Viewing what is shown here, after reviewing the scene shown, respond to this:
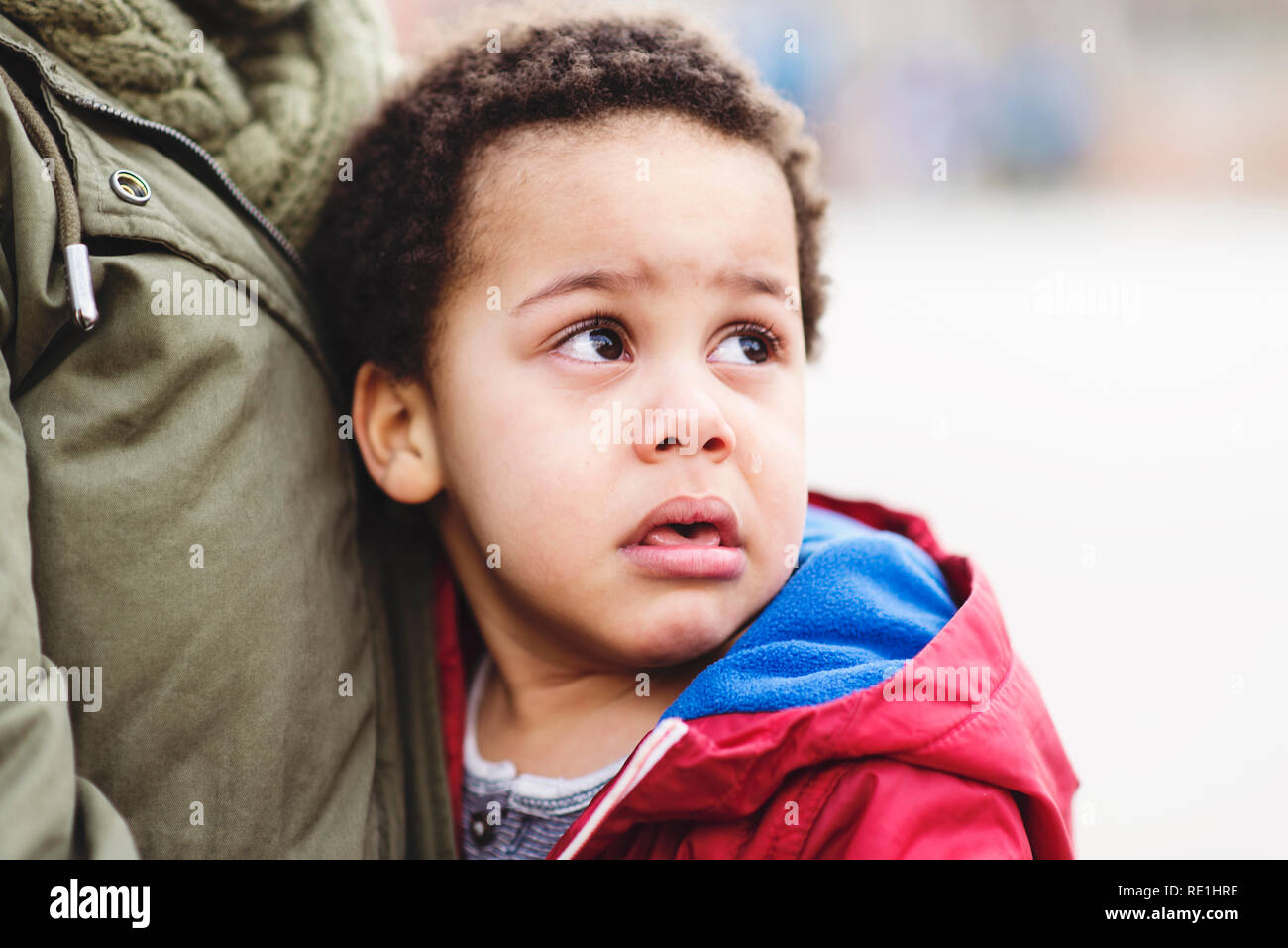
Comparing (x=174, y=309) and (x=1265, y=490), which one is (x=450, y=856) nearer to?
(x=174, y=309)

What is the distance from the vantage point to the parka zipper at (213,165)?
1258mm

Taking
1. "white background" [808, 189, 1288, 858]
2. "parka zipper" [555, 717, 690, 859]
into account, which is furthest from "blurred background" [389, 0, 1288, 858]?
"parka zipper" [555, 717, 690, 859]

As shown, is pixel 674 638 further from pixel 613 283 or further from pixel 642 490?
pixel 613 283

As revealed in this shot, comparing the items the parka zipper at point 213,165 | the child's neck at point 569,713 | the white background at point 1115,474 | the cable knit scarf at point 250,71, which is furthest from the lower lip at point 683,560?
the cable knit scarf at point 250,71

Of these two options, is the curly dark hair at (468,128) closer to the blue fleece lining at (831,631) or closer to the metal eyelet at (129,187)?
the metal eyelet at (129,187)

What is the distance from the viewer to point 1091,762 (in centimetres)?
256

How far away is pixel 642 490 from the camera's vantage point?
4.31 feet

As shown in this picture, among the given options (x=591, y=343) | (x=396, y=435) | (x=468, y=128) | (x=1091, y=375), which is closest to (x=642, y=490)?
(x=591, y=343)

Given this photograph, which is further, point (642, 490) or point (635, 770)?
point (642, 490)

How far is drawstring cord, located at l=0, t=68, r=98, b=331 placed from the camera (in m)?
1.13

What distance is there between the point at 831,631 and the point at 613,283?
1.59ft

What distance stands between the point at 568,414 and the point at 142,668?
0.54m

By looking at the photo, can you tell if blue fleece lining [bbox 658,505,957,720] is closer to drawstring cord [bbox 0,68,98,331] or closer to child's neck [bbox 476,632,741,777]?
child's neck [bbox 476,632,741,777]
